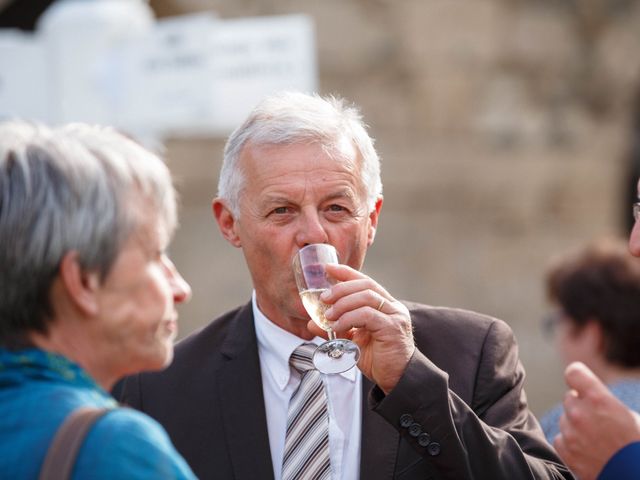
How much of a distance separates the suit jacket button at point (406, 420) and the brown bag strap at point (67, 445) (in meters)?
1.14

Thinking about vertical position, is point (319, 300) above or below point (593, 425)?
above

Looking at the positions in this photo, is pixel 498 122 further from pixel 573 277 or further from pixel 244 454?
pixel 244 454

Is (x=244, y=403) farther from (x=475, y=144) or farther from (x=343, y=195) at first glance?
(x=475, y=144)

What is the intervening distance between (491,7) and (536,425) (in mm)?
6532

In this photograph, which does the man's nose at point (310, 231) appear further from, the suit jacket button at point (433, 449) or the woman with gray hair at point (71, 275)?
the woman with gray hair at point (71, 275)

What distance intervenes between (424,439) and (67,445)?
1.26 metres

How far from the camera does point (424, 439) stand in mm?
3252

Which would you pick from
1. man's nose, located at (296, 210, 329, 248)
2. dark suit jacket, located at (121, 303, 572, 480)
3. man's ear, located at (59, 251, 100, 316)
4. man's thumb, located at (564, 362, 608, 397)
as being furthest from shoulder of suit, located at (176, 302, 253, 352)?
man's ear, located at (59, 251, 100, 316)

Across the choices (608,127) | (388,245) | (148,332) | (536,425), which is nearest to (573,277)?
(536,425)

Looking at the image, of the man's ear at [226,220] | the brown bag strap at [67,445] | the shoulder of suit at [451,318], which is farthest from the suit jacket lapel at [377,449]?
the brown bag strap at [67,445]

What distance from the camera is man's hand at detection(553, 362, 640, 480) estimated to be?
3.00m

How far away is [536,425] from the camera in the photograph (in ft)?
12.4

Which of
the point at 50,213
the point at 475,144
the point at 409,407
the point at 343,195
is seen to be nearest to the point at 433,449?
the point at 409,407

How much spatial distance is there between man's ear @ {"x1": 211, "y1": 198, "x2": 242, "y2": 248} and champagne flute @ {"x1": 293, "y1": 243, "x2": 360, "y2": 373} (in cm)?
53
